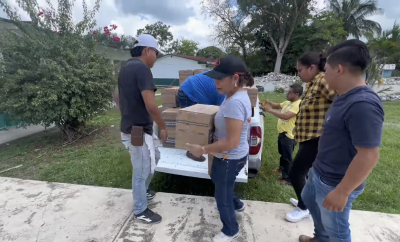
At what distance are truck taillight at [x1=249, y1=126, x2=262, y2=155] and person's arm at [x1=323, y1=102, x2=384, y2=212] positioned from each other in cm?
145

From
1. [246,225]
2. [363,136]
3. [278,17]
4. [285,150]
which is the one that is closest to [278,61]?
[278,17]

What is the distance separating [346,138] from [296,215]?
1418 mm

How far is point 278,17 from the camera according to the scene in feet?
91.4

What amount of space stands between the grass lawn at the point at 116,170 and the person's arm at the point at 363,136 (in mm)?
1884

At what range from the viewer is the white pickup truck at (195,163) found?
257 centimetres

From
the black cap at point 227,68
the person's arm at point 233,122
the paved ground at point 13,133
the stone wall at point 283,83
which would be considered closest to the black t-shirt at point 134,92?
the black cap at point 227,68

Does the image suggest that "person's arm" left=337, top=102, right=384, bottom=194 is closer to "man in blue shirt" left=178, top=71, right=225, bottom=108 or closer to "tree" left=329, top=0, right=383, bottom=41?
"man in blue shirt" left=178, top=71, right=225, bottom=108

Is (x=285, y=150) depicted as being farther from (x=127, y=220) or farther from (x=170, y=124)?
(x=127, y=220)

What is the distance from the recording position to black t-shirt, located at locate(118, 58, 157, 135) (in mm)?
2094

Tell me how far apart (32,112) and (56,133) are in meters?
1.45

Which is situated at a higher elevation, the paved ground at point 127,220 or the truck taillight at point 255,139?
the truck taillight at point 255,139

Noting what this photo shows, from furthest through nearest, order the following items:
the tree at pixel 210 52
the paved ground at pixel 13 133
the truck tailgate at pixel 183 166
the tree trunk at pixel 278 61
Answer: the tree at pixel 210 52, the tree trunk at pixel 278 61, the paved ground at pixel 13 133, the truck tailgate at pixel 183 166

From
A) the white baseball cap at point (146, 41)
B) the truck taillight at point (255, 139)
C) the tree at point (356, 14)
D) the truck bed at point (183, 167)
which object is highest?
the tree at point (356, 14)

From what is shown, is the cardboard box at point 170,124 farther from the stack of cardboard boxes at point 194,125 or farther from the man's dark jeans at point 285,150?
the man's dark jeans at point 285,150
